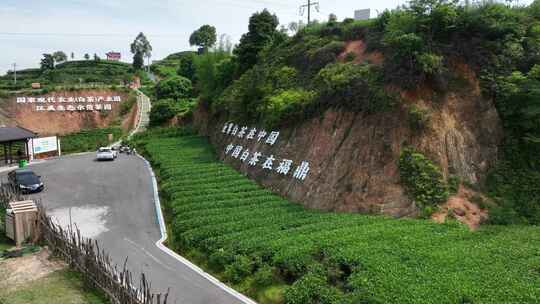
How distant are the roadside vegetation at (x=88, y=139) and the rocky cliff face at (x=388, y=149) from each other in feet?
93.2

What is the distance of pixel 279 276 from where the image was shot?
12547 mm

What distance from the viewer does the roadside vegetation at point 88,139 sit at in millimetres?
42438

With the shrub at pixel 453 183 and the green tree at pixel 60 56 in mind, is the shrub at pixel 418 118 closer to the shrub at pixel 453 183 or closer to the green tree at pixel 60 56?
the shrub at pixel 453 183

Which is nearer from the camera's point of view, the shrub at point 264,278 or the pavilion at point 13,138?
the shrub at point 264,278

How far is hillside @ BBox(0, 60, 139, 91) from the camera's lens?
63053 millimetres

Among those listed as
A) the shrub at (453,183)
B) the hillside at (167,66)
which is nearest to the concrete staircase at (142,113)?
the hillside at (167,66)

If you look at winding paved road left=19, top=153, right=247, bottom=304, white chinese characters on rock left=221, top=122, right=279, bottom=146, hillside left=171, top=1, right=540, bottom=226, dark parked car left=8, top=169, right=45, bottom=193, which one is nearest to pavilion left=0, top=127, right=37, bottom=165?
winding paved road left=19, top=153, right=247, bottom=304

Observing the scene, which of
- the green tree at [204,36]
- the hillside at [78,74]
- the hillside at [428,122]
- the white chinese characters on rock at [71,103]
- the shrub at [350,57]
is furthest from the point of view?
the green tree at [204,36]

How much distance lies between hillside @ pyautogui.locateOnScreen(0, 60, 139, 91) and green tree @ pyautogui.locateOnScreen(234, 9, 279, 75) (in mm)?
32532

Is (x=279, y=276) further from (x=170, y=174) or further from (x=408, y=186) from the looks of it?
(x=170, y=174)

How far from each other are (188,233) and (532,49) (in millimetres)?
17694

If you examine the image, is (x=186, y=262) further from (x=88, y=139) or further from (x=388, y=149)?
(x=88, y=139)

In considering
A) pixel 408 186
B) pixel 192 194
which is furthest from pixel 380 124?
pixel 192 194

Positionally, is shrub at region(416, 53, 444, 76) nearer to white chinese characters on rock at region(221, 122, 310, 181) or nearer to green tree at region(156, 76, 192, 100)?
white chinese characters on rock at region(221, 122, 310, 181)
